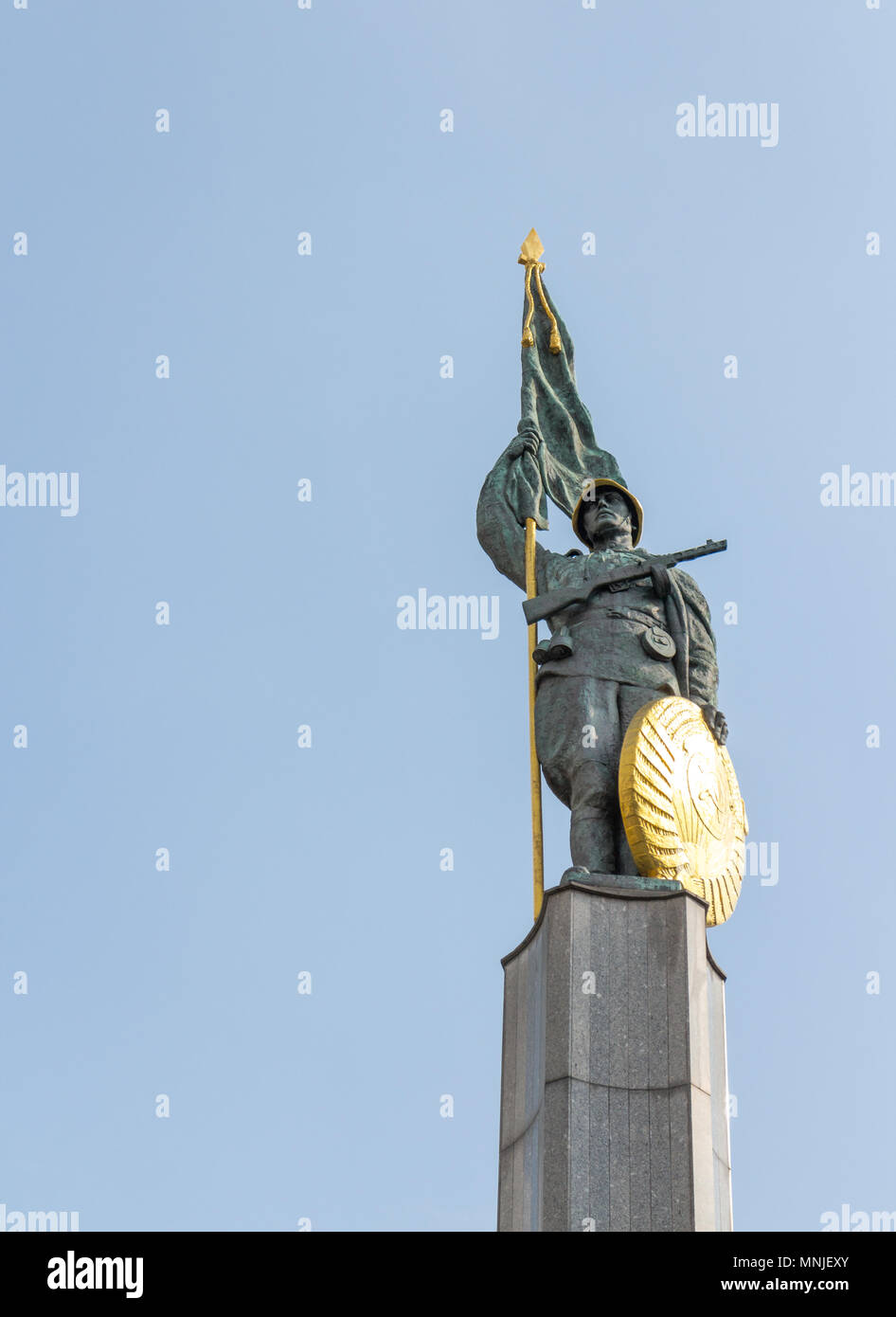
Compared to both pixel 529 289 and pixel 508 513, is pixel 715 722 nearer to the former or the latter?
pixel 508 513

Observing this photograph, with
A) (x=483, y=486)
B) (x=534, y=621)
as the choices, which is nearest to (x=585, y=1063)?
(x=534, y=621)

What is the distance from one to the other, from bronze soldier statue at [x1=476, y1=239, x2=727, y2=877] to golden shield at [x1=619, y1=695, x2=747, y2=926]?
24 cm

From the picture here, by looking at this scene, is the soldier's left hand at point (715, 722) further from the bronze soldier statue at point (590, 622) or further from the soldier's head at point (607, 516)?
the soldier's head at point (607, 516)

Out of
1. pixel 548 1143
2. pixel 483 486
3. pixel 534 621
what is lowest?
pixel 548 1143

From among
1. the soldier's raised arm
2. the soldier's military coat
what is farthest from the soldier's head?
the soldier's raised arm

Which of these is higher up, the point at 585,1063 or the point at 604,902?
the point at 604,902

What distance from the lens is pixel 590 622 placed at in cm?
1920

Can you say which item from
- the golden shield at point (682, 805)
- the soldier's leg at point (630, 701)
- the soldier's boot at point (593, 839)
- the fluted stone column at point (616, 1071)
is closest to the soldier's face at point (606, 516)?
the soldier's leg at point (630, 701)

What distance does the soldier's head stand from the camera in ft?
66.2

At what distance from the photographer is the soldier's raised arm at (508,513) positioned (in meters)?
20.5

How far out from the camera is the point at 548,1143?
16047 millimetres

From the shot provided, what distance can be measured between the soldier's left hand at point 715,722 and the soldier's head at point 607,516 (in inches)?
73.4
